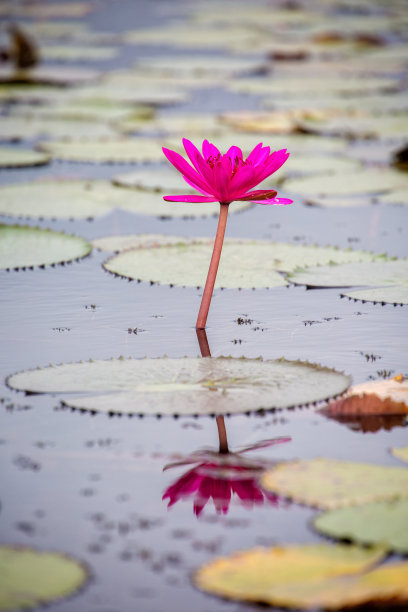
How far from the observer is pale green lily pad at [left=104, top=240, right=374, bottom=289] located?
2592 mm

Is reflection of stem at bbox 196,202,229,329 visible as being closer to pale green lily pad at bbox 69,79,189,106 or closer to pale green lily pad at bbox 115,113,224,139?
pale green lily pad at bbox 115,113,224,139

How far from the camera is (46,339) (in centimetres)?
219

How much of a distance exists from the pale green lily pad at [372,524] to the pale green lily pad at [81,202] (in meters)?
2.08

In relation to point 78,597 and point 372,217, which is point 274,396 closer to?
point 78,597

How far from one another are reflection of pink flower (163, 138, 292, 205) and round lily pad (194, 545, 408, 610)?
94 cm

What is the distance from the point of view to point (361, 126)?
4957 millimetres

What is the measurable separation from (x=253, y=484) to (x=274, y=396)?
28 centimetres

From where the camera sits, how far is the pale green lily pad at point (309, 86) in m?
5.95

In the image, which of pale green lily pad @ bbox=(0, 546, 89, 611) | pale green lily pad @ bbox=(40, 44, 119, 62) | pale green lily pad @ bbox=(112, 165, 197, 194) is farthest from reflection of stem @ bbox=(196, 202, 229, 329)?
pale green lily pad @ bbox=(40, 44, 119, 62)

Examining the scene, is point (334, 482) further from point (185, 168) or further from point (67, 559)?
point (185, 168)

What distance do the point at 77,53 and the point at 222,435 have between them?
20.9 feet

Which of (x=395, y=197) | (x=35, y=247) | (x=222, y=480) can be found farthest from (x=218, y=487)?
(x=395, y=197)

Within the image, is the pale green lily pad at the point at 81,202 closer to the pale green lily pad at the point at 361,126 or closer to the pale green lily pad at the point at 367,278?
the pale green lily pad at the point at 367,278

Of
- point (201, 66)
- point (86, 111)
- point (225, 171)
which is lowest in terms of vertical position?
point (225, 171)
